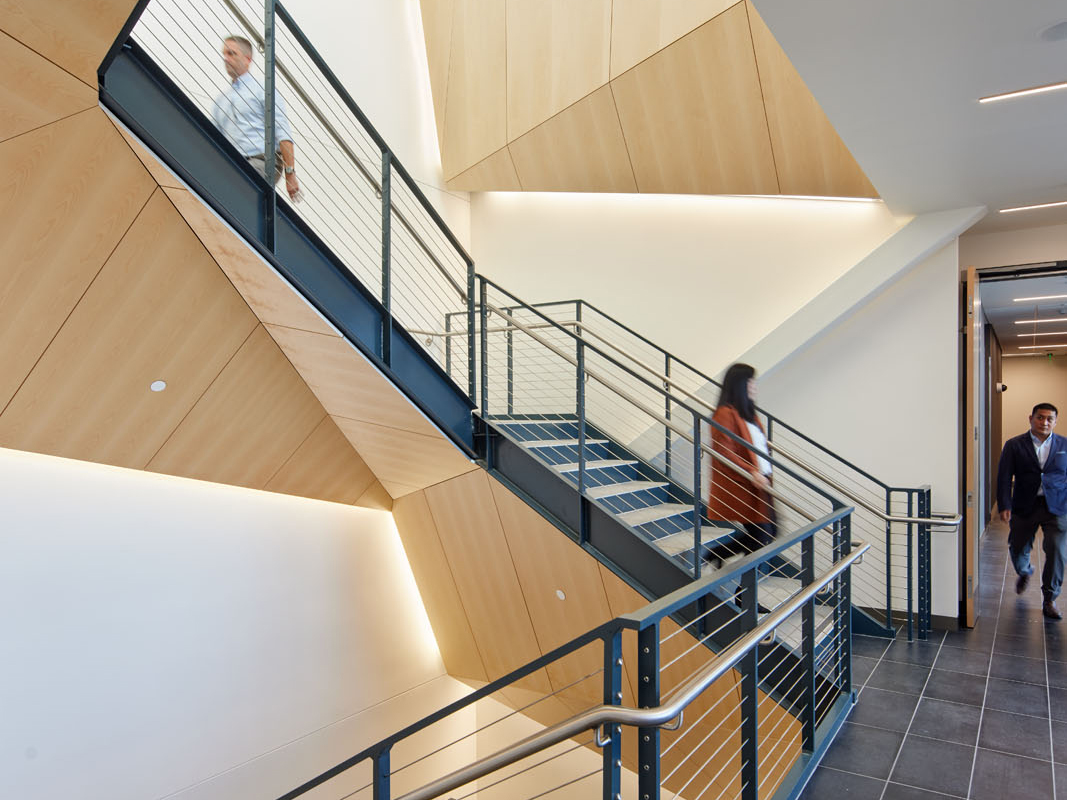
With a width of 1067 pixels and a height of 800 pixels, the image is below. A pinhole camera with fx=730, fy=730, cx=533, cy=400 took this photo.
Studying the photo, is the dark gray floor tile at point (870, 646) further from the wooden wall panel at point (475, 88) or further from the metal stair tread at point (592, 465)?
the wooden wall panel at point (475, 88)

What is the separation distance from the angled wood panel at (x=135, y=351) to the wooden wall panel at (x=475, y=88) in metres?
3.70

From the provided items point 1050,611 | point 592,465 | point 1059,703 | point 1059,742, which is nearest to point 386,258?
point 592,465

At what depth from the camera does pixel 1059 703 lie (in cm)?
361

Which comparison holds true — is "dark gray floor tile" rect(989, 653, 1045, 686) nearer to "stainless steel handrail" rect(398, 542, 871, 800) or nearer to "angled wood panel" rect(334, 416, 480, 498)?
"stainless steel handrail" rect(398, 542, 871, 800)

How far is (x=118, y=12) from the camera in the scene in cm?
237

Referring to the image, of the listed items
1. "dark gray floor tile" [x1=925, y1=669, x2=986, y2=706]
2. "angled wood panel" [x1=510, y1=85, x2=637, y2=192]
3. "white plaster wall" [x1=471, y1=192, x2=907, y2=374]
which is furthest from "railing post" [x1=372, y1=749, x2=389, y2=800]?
"angled wood panel" [x1=510, y1=85, x2=637, y2=192]

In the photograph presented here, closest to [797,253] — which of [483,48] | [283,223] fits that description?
[483,48]

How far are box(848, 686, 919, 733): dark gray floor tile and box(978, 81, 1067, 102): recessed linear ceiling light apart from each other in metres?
2.82

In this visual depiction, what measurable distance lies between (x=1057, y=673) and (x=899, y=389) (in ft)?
6.89

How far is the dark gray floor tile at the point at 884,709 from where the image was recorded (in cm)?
340

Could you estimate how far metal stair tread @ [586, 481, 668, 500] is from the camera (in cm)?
426

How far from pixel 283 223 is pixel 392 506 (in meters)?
3.18

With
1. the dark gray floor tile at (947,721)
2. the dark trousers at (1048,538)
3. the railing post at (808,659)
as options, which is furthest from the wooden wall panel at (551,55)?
the dark gray floor tile at (947,721)

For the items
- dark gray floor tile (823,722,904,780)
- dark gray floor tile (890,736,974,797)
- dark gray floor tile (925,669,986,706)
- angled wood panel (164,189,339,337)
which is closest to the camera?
dark gray floor tile (890,736,974,797)
